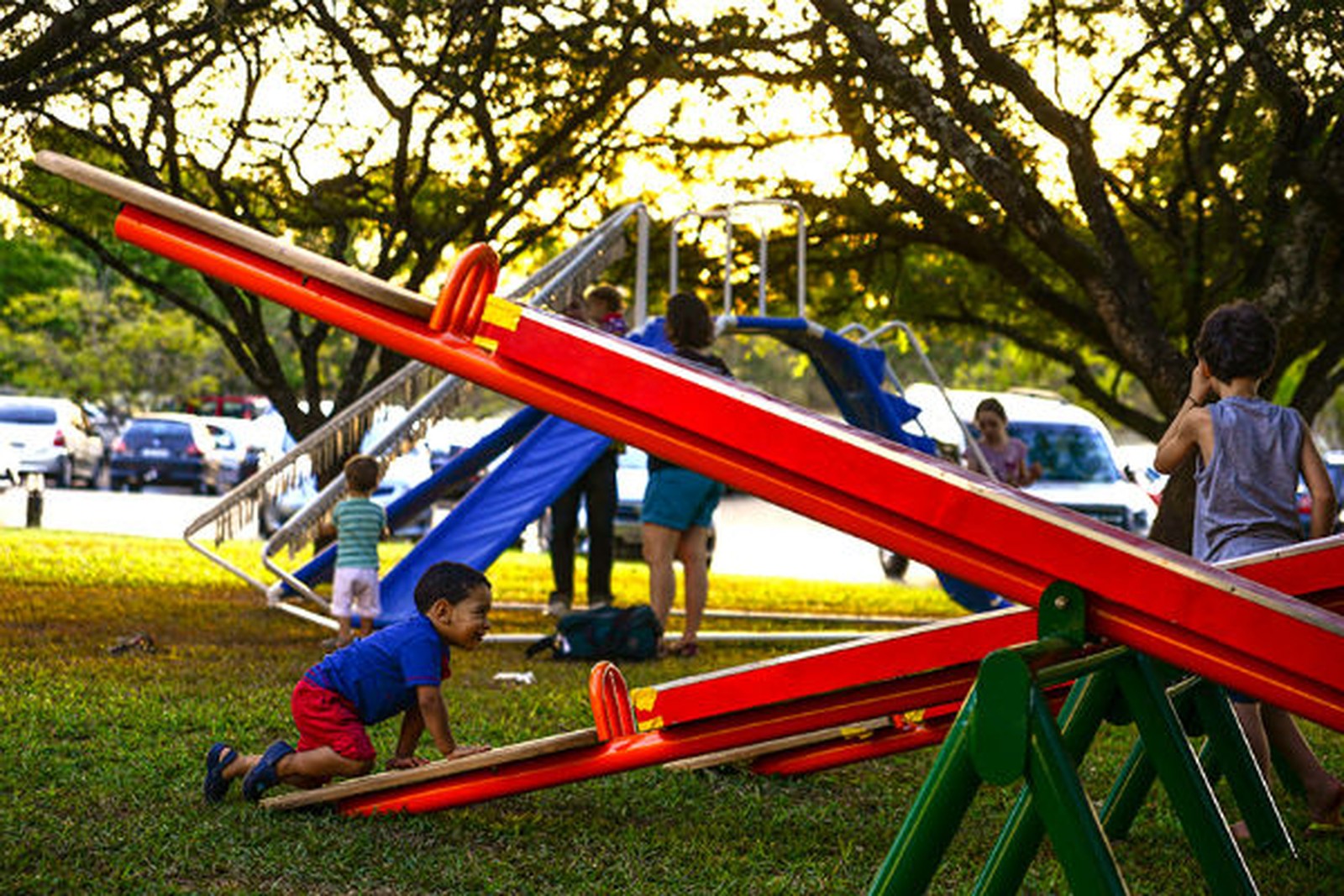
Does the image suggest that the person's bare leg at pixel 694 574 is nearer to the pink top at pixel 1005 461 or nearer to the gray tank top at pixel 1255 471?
the pink top at pixel 1005 461

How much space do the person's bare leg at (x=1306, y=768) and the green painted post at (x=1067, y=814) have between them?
2.80 metres

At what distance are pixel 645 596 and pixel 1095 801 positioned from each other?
9.35m

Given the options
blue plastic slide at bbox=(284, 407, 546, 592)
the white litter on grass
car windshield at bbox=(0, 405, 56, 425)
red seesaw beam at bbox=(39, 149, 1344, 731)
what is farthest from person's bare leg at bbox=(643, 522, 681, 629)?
car windshield at bbox=(0, 405, 56, 425)

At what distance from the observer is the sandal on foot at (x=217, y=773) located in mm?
5086

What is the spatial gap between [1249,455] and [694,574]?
455 centimetres

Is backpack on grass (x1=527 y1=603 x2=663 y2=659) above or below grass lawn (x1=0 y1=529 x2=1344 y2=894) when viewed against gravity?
below

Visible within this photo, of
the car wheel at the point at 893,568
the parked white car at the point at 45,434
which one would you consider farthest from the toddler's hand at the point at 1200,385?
the parked white car at the point at 45,434

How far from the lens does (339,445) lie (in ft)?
32.8

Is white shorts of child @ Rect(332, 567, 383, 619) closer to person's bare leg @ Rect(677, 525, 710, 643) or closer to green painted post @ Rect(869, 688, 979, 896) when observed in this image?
person's bare leg @ Rect(677, 525, 710, 643)

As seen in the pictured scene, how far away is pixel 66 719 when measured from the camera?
20.7 ft

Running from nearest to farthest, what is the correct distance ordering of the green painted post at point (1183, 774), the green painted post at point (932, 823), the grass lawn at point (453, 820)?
the green painted post at point (932, 823)
the green painted post at point (1183, 774)
the grass lawn at point (453, 820)

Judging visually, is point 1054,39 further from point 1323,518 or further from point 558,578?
point 1323,518

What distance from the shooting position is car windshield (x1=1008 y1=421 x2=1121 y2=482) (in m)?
19.9

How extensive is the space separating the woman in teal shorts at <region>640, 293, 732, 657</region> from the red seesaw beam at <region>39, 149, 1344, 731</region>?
5.86 meters
